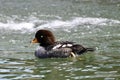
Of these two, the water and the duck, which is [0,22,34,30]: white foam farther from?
the duck

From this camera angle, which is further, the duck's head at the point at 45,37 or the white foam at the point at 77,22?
the white foam at the point at 77,22

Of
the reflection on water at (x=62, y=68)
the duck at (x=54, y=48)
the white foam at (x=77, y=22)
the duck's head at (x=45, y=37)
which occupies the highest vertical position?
the white foam at (x=77, y=22)

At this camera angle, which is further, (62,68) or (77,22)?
(77,22)

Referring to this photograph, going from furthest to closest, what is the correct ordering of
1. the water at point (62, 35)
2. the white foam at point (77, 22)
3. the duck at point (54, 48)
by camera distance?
the white foam at point (77, 22), the duck at point (54, 48), the water at point (62, 35)

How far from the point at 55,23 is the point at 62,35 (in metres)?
2.46

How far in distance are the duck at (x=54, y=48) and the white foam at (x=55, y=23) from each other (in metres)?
4.68

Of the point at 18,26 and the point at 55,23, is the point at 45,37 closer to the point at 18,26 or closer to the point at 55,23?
the point at 18,26

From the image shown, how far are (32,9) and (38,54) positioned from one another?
979cm

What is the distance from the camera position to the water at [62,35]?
30.8 ft

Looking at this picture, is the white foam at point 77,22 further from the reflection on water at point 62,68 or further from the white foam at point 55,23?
the reflection on water at point 62,68

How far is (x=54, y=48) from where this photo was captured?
1124 centimetres

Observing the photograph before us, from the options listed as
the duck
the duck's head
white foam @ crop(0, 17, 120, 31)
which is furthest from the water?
the duck's head

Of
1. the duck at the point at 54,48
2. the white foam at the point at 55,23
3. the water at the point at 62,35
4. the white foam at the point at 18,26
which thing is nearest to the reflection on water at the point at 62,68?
the water at the point at 62,35

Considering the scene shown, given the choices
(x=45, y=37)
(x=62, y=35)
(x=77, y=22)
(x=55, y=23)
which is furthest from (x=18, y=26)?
(x=45, y=37)
